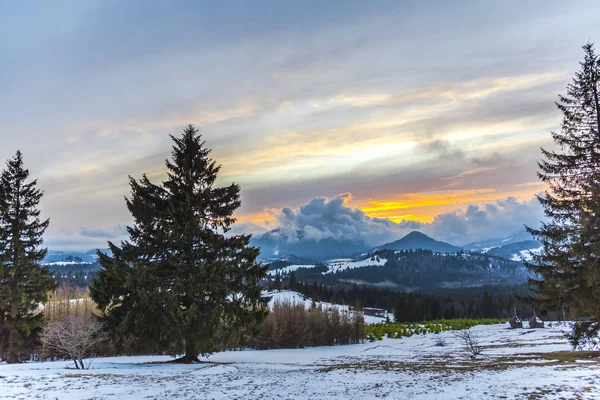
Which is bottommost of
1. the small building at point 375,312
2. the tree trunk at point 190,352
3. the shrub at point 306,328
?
the small building at point 375,312

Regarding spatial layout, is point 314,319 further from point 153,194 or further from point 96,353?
point 153,194

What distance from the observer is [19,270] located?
90.8 feet

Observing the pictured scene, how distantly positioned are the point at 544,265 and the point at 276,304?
105 feet

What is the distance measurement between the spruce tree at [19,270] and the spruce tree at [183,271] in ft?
35.1

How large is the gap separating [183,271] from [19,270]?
15.2 meters

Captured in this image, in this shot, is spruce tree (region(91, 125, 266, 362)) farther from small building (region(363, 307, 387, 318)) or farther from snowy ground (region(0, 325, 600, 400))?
small building (region(363, 307, 387, 318))

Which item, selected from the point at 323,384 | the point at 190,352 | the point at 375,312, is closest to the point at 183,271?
the point at 190,352

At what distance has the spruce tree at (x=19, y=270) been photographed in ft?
90.1

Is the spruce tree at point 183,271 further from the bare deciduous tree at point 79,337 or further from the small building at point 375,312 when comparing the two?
the small building at point 375,312

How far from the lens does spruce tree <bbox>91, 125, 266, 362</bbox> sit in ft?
65.6

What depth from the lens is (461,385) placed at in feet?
41.1

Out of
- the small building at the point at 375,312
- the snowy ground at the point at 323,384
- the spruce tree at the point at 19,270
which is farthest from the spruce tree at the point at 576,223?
the small building at the point at 375,312

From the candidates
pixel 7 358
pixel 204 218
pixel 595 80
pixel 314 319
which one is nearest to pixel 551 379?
pixel 595 80

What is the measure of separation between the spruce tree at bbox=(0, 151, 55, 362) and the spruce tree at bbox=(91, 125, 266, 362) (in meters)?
10.7
